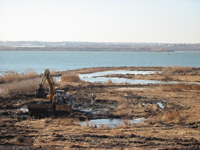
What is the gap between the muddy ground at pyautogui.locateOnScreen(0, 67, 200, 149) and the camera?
12.4 metres

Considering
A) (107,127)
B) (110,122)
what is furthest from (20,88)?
(107,127)

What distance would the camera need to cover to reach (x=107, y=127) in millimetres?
15672

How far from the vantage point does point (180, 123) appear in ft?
56.4

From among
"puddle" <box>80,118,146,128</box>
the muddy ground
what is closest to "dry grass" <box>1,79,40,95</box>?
the muddy ground

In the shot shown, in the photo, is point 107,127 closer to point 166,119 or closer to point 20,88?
point 166,119

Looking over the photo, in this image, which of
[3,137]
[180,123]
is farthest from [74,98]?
[3,137]

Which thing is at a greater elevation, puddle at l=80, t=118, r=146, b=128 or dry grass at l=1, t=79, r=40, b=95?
dry grass at l=1, t=79, r=40, b=95

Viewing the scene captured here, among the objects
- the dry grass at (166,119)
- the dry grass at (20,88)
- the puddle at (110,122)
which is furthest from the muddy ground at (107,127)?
the dry grass at (20,88)

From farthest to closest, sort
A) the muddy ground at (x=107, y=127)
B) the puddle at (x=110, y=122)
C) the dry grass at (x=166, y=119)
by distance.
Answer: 1. the dry grass at (x=166, y=119)
2. the puddle at (x=110, y=122)
3. the muddy ground at (x=107, y=127)

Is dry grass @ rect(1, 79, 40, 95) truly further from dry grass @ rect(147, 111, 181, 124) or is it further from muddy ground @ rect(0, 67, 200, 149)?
dry grass @ rect(147, 111, 181, 124)

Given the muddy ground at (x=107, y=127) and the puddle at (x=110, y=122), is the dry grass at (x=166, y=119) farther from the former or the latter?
the puddle at (x=110, y=122)

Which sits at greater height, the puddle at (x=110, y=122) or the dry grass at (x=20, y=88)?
the dry grass at (x=20, y=88)

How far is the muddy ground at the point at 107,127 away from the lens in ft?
40.8

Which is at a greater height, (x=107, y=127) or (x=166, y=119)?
(x=107, y=127)
